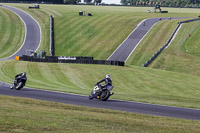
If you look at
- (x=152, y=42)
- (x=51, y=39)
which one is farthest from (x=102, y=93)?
(x=51, y=39)

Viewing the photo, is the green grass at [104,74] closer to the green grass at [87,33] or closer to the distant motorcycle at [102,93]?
the distant motorcycle at [102,93]

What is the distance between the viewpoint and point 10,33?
95938 mm

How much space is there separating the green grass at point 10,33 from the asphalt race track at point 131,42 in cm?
2268

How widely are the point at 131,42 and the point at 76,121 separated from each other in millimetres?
68528

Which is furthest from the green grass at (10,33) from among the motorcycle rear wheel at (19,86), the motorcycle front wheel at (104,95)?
the motorcycle front wheel at (104,95)

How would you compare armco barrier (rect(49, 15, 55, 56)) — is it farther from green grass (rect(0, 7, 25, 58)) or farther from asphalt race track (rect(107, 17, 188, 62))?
asphalt race track (rect(107, 17, 188, 62))

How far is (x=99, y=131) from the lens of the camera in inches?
631

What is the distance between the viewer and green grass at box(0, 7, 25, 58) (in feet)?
279

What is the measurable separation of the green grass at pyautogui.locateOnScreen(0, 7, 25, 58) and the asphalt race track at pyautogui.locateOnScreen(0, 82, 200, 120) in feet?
Result: 174

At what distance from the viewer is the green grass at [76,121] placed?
16031mm

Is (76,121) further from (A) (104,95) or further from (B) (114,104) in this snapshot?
(A) (104,95)

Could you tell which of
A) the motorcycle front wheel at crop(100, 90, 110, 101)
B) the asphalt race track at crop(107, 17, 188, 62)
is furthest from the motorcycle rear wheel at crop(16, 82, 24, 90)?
the asphalt race track at crop(107, 17, 188, 62)

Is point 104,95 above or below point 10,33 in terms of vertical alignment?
above

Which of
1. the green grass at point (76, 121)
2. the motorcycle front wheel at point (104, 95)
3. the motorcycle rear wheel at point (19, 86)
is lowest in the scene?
the motorcycle rear wheel at point (19, 86)
